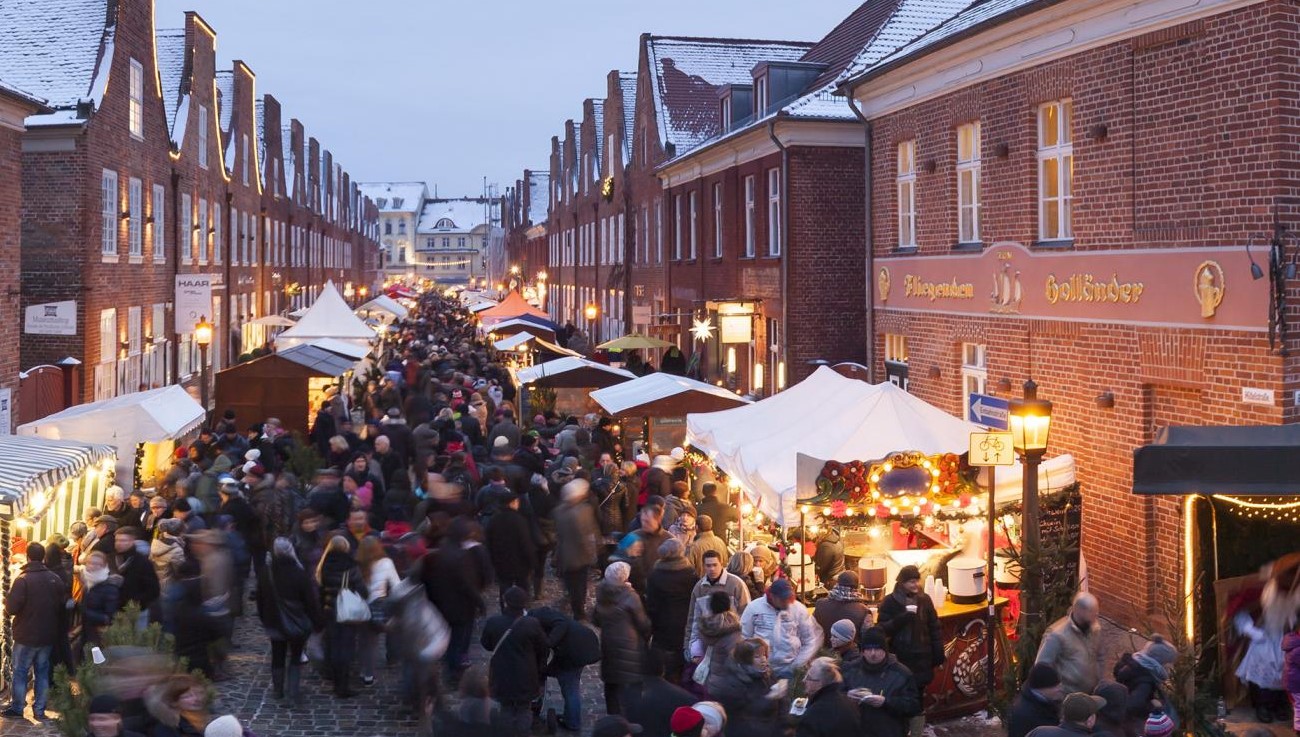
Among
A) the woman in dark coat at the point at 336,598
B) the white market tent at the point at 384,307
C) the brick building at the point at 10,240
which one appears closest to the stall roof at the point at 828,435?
the woman in dark coat at the point at 336,598

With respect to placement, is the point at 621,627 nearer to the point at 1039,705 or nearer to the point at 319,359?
the point at 1039,705

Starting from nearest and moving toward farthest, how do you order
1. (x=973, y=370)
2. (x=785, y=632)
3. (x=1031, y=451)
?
(x=785, y=632) → (x=1031, y=451) → (x=973, y=370)

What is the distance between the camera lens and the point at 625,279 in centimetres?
4041

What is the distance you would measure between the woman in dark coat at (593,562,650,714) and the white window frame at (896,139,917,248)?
10.0m

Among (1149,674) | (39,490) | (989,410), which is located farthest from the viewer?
(989,410)

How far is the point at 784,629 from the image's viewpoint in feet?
32.4

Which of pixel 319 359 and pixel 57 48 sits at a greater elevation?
pixel 57 48

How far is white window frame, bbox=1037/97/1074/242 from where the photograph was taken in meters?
14.8

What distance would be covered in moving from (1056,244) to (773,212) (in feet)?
36.8

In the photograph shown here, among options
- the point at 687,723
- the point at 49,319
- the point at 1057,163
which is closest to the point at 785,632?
the point at 687,723

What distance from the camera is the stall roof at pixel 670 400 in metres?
17.9

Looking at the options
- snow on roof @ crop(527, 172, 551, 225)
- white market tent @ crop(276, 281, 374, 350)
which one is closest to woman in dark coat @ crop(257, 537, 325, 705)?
white market tent @ crop(276, 281, 374, 350)

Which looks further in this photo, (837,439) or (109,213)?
(109,213)

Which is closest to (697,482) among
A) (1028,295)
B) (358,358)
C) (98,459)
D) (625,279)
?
(1028,295)
